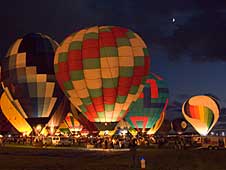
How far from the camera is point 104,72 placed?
3278cm

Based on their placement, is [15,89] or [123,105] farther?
[15,89]

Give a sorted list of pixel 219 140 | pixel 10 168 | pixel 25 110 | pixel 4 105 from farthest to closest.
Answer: pixel 4 105
pixel 25 110
pixel 219 140
pixel 10 168

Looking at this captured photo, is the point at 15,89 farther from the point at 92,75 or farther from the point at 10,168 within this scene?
the point at 10,168

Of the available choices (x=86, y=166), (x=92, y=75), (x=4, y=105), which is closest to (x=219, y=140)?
(x=92, y=75)

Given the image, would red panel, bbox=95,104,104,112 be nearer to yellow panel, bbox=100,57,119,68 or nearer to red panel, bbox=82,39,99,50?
yellow panel, bbox=100,57,119,68

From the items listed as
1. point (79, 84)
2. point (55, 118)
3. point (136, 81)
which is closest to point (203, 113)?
point (136, 81)

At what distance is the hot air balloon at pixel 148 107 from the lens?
45.6 m

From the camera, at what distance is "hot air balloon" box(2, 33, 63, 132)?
134ft

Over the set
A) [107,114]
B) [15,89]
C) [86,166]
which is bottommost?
[86,166]

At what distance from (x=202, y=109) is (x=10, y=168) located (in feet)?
101

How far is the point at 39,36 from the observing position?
43000mm

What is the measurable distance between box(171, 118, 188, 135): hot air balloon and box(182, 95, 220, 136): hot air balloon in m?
22.9

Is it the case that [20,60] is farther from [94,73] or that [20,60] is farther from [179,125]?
[179,125]

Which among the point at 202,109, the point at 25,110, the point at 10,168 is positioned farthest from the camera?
the point at 202,109
